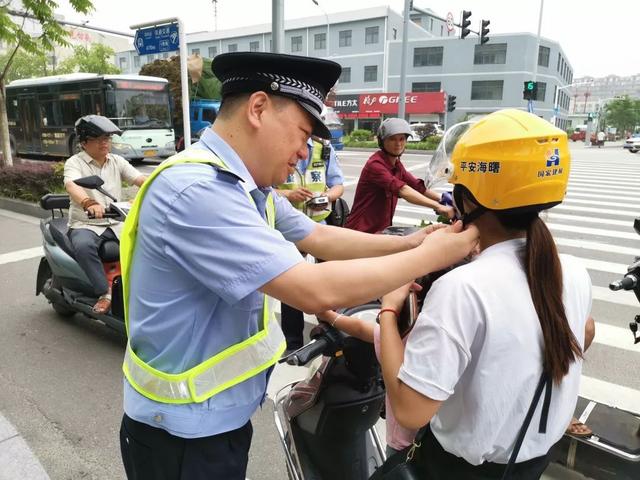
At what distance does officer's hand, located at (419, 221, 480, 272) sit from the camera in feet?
4.06

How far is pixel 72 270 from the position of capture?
4.14 metres

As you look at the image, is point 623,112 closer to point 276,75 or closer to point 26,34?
point 26,34

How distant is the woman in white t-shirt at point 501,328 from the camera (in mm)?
1127

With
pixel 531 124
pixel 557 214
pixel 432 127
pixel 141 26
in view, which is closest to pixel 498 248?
pixel 531 124

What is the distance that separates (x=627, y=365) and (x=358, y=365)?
313cm

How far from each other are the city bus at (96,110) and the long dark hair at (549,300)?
49.6 ft

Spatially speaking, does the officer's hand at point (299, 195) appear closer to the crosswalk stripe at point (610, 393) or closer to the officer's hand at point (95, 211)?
the officer's hand at point (95, 211)

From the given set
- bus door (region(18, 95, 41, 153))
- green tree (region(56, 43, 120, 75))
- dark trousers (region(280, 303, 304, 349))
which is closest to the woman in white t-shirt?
dark trousers (region(280, 303, 304, 349))

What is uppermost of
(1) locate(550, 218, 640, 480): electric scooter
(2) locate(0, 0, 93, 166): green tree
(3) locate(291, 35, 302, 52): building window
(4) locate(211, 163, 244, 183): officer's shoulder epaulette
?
(3) locate(291, 35, 302, 52): building window

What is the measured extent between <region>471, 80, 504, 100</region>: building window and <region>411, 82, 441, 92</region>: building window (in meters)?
3.05

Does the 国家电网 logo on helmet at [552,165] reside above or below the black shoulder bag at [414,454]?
above

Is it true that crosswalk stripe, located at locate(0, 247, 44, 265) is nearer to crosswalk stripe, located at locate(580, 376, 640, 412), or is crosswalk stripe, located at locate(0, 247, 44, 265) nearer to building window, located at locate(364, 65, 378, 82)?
crosswalk stripe, located at locate(580, 376, 640, 412)

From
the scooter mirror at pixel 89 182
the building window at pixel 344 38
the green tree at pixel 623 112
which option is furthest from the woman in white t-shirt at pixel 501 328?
the green tree at pixel 623 112

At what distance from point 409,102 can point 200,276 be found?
4333cm
